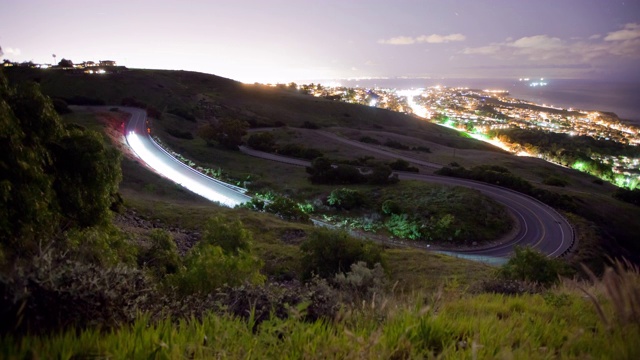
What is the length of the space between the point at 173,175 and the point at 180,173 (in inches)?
52.1

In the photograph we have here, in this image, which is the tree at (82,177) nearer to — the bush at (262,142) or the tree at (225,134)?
the tree at (225,134)

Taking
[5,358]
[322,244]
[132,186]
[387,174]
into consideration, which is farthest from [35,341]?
[387,174]

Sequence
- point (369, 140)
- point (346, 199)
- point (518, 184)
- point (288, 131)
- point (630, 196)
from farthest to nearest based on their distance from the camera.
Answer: point (369, 140), point (288, 131), point (630, 196), point (518, 184), point (346, 199)

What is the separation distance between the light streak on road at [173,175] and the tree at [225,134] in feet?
41.9

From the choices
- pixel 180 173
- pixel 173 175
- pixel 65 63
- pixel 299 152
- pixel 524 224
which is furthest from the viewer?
pixel 65 63

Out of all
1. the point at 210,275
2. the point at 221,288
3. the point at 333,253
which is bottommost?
the point at 333,253

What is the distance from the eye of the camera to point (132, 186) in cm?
3625

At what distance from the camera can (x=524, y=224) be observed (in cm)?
4031

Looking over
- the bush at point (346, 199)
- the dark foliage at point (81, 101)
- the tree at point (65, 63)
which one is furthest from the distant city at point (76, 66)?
the bush at point (346, 199)

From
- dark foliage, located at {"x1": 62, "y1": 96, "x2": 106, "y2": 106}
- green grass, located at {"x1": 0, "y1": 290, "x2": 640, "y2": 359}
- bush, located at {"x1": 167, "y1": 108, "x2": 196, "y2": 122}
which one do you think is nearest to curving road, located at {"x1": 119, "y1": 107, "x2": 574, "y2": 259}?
dark foliage, located at {"x1": 62, "y1": 96, "x2": 106, "y2": 106}

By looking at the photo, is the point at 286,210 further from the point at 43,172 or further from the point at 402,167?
the point at 402,167

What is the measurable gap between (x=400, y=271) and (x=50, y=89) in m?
115

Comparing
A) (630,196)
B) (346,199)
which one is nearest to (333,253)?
(346,199)

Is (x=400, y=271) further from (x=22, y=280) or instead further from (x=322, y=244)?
(x=22, y=280)
